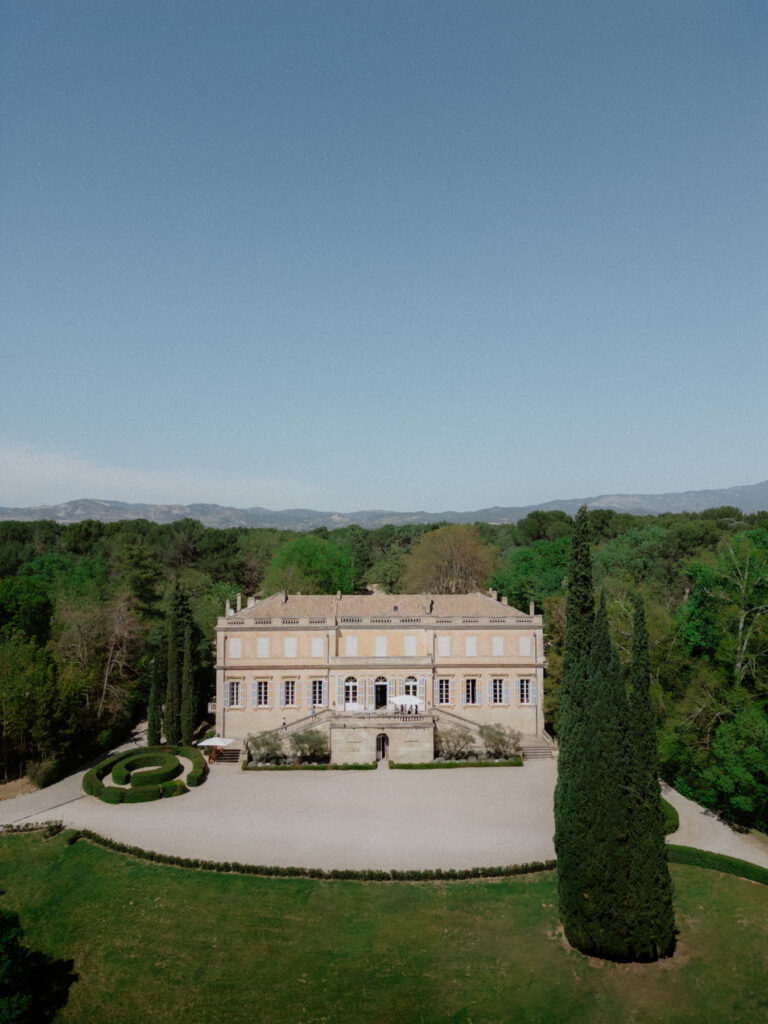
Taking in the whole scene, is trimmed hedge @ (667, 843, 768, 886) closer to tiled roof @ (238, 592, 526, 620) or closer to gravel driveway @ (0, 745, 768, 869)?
gravel driveway @ (0, 745, 768, 869)

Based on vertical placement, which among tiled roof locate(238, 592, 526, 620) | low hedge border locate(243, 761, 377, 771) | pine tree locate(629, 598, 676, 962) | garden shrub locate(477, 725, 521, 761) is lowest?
low hedge border locate(243, 761, 377, 771)

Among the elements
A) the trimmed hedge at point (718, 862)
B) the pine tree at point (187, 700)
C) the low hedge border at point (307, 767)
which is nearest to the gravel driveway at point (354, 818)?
the low hedge border at point (307, 767)

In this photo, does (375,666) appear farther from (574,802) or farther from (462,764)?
(574,802)

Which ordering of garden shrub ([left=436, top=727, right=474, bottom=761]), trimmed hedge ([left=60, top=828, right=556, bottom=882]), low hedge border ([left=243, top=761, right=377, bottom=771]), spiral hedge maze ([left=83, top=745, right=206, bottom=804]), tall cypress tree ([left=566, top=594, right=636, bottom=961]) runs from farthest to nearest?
1. garden shrub ([left=436, top=727, right=474, bottom=761])
2. low hedge border ([left=243, top=761, right=377, bottom=771])
3. spiral hedge maze ([left=83, top=745, right=206, bottom=804])
4. trimmed hedge ([left=60, top=828, right=556, bottom=882])
5. tall cypress tree ([left=566, top=594, right=636, bottom=961])

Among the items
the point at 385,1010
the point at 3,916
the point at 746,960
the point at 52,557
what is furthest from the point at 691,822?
the point at 52,557

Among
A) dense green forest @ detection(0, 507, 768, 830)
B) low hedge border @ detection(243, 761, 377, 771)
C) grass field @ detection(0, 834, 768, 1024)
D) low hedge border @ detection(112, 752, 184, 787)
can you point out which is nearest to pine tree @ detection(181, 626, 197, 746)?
dense green forest @ detection(0, 507, 768, 830)

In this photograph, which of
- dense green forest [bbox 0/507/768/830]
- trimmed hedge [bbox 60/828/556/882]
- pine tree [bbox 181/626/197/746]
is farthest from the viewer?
pine tree [bbox 181/626/197/746]

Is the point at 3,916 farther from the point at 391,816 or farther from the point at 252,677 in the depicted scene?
the point at 252,677
